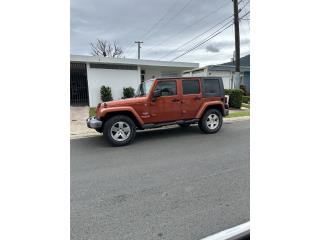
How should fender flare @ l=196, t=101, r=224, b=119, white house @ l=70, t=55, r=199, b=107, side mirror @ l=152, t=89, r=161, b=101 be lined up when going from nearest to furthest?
side mirror @ l=152, t=89, r=161, b=101, fender flare @ l=196, t=101, r=224, b=119, white house @ l=70, t=55, r=199, b=107

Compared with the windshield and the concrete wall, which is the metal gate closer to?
the concrete wall

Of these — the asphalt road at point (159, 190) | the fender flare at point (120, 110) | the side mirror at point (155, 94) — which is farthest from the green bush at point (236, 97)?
the fender flare at point (120, 110)

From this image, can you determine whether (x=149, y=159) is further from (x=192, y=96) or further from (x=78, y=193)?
(x=192, y=96)

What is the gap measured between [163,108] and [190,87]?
3.67ft

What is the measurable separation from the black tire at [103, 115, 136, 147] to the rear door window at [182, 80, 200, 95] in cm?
190

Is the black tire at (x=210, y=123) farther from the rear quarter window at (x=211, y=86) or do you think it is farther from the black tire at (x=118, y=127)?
the black tire at (x=118, y=127)

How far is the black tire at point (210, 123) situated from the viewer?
22.3 ft

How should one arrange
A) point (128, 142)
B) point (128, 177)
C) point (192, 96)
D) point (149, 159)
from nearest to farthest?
1. point (128, 177)
2. point (149, 159)
3. point (128, 142)
4. point (192, 96)

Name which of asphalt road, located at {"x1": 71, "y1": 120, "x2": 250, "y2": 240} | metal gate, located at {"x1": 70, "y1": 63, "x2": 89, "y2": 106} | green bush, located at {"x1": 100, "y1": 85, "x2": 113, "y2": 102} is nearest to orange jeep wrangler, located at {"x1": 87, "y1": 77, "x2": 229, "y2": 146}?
asphalt road, located at {"x1": 71, "y1": 120, "x2": 250, "y2": 240}

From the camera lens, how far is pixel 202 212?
2.55 m

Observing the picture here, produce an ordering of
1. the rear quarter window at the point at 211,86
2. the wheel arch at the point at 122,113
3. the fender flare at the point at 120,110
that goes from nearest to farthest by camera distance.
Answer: the fender flare at the point at 120,110, the wheel arch at the point at 122,113, the rear quarter window at the point at 211,86

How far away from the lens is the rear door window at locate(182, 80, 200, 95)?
6551 millimetres
